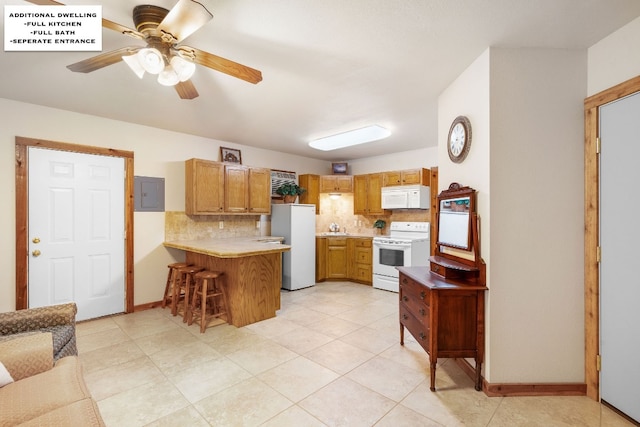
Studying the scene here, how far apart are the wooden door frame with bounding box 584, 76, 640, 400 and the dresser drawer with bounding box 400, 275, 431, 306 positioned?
3.75 ft

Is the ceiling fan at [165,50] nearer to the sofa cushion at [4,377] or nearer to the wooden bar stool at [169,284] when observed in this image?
the sofa cushion at [4,377]

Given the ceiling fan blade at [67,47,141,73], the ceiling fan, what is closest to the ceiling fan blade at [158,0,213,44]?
the ceiling fan

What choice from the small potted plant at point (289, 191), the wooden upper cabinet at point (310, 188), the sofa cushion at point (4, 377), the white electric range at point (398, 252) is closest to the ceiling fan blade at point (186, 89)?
the sofa cushion at point (4, 377)

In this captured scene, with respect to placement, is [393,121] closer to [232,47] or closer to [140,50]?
[232,47]

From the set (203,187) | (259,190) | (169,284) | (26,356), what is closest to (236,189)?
(259,190)

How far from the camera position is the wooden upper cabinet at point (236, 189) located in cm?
460

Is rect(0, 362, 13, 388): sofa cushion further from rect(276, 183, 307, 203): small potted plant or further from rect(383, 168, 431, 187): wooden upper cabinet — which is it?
rect(383, 168, 431, 187): wooden upper cabinet

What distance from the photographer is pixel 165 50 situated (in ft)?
6.04

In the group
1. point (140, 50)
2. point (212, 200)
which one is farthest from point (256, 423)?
point (212, 200)

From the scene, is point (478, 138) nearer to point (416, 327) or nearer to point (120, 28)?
point (416, 327)

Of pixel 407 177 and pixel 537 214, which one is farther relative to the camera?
pixel 407 177

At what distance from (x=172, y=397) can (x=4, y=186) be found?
9.90ft

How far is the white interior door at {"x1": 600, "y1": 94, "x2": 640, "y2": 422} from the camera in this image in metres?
1.85

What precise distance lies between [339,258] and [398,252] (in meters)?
1.27
